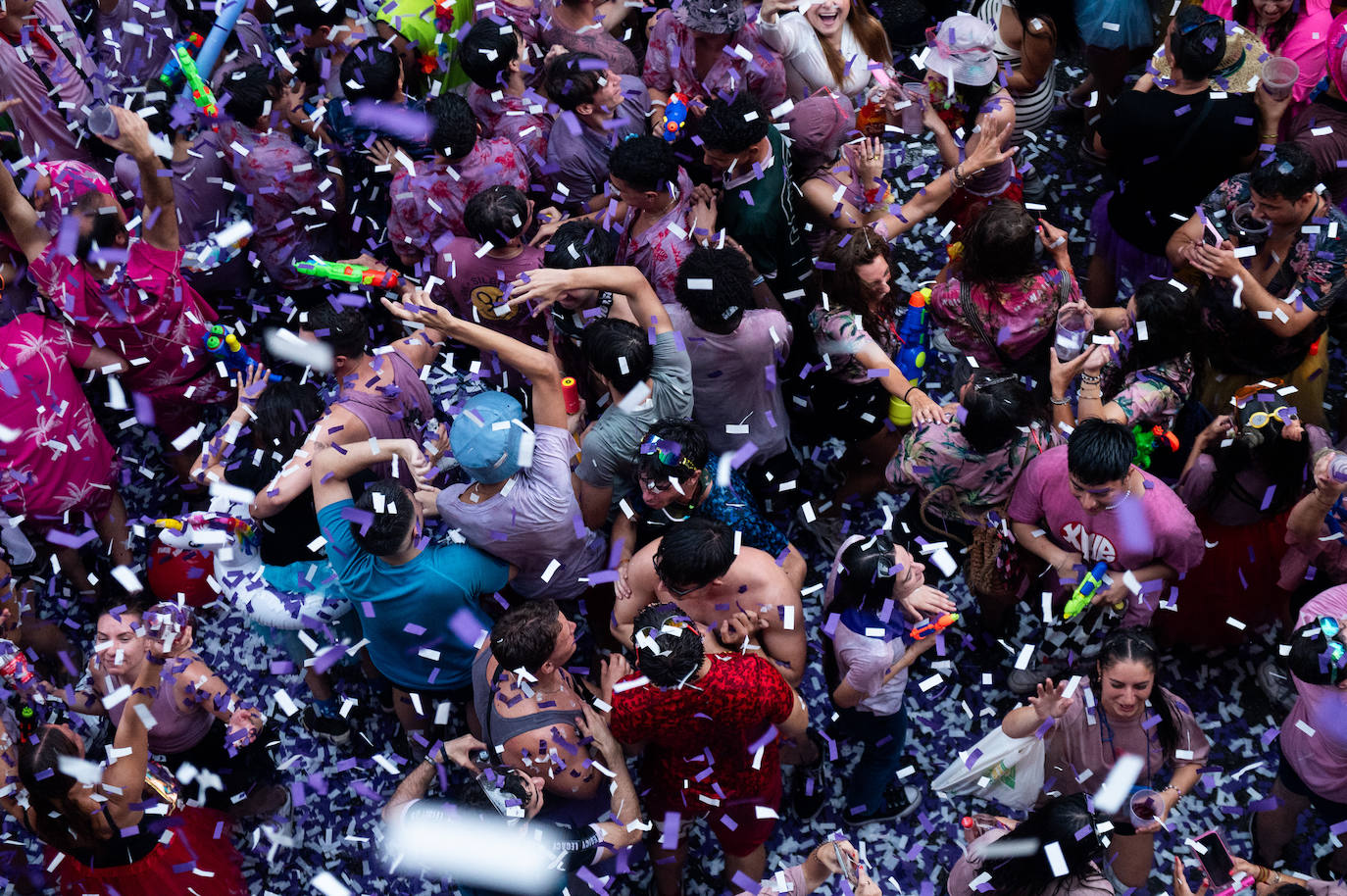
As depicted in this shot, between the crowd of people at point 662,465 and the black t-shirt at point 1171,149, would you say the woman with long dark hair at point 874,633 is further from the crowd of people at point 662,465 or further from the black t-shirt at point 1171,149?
the black t-shirt at point 1171,149

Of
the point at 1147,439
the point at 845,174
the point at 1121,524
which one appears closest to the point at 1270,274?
the point at 1147,439

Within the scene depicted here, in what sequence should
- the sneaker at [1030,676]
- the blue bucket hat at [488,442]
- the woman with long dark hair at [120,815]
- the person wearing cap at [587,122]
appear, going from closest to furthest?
the woman with long dark hair at [120,815], the blue bucket hat at [488,442], the sneaker at [1030,676], the person wearing cap at [587,122]

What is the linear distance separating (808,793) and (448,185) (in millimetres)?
3106

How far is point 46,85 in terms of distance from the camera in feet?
19.2

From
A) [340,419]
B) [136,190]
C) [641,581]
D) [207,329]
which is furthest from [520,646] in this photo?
[136,190]

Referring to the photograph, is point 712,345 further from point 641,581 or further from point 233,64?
point 233,64

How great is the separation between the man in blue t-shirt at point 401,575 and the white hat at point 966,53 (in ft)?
10.4

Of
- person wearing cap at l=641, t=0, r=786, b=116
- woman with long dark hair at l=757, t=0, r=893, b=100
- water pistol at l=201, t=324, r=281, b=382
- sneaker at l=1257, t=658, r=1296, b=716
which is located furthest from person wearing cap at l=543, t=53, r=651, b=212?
sneaker at l=1257, t=658, r=1296, b=716

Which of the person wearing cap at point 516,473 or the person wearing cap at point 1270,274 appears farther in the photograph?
the person wearing cap at point 1270,274

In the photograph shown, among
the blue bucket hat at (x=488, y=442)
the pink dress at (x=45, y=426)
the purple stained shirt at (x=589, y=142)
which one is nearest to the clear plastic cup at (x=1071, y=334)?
the blue bucket hat at (x=488, y=442)

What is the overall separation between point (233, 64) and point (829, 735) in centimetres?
466

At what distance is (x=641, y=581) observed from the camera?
4098mm

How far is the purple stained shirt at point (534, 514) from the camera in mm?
4094

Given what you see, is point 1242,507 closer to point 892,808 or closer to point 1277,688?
point 1277,688
